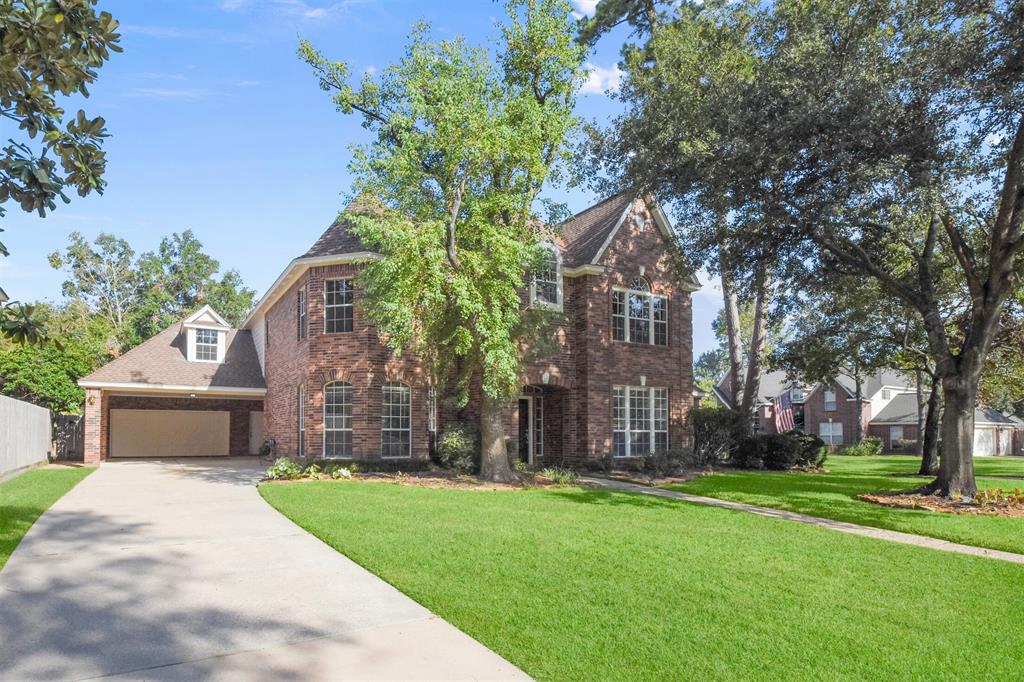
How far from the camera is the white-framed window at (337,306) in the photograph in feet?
61.1

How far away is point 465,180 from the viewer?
49.1 ft

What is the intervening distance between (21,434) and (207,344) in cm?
868

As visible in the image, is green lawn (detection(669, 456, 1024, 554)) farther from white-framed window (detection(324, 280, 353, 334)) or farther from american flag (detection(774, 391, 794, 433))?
white-framed window (detection(324, 280, 353, 334))

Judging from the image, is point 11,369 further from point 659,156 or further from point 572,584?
point 572,584

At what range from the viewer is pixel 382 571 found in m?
6.88

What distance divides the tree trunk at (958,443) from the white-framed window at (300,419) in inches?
591

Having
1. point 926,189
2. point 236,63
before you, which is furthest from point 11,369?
point 926,189

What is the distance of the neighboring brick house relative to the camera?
18312 millimetres

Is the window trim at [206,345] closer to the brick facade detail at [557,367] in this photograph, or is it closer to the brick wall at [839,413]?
the brick facade detail at [557,367]

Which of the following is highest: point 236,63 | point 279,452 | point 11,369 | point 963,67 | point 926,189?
point 963,67

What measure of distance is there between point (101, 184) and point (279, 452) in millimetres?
17459

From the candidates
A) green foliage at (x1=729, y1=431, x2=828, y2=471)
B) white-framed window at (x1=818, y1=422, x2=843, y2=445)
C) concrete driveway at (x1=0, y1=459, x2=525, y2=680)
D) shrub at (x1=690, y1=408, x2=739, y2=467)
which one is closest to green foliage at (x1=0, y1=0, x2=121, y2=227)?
concrete driveway at (x1=0, y1=459, x2=525, y2=680)

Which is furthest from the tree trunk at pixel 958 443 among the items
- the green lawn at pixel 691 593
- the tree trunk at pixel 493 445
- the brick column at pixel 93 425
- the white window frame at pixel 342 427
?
the brick column at pixel 93 425

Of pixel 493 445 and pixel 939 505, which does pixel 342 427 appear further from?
pixel 939 505
